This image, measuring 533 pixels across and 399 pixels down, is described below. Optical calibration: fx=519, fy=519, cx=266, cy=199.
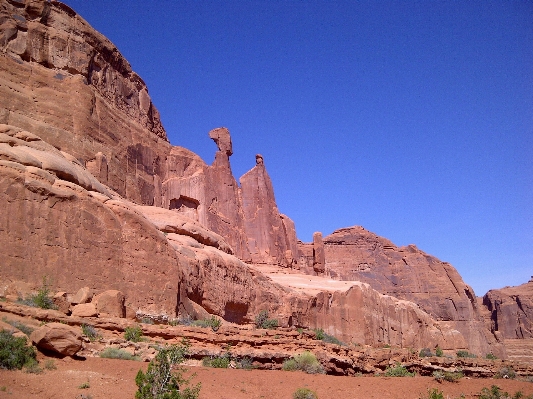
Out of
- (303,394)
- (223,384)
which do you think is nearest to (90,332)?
(223,384)

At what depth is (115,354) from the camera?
44.2 ft

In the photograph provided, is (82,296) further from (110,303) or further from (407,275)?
(407,275)

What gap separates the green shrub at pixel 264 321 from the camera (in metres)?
28.3

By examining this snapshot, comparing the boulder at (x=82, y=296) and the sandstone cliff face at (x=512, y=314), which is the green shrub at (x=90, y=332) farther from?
the sandstone cliff face at (x=512, y=314)

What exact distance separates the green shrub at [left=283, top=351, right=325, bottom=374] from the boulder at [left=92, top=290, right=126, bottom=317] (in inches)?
236

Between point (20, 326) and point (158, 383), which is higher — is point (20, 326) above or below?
above

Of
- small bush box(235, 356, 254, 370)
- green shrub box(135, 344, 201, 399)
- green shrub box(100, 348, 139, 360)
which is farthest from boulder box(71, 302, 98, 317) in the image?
green shrub box(135, 344, 201, 399)

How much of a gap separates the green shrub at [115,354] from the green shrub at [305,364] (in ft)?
20.7

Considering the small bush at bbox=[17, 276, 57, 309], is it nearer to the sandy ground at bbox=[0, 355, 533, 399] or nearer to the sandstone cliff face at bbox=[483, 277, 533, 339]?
the sandy ground at bbox=[0, 355, 533, 399]

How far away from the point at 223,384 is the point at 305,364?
5.36 metres

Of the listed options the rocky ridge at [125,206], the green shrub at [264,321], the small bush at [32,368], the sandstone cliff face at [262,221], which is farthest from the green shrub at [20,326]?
the sandstone cliff face at [262,221]

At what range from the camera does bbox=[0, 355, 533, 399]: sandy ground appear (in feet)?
33.4

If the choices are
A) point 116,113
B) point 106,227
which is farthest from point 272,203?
point 106,227

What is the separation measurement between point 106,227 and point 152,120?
26.1 metres
